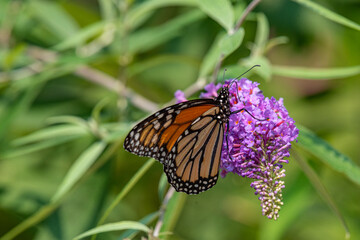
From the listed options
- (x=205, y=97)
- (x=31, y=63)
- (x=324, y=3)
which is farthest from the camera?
(x=324, y=3)

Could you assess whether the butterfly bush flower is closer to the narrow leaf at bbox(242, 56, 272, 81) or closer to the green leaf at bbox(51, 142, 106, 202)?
the narrow leaf at bbox(242, 56, 272, 81)

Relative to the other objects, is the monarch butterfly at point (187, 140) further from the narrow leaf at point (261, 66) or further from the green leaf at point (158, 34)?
the green leaf at point (158, 34)

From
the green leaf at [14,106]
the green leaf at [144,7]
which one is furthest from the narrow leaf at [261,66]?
the green leaf at [14,106]

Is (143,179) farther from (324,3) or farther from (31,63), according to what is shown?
(324,3)

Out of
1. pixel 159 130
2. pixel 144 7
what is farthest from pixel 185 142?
pixel 144 7

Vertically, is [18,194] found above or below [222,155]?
above

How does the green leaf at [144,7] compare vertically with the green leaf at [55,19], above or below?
below

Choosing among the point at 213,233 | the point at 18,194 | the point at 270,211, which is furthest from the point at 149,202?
the point at 270,211
